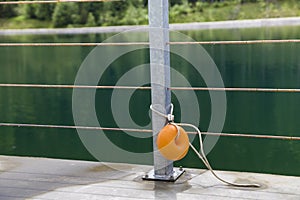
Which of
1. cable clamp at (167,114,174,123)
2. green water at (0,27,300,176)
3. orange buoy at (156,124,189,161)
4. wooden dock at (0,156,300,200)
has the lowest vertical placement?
green water at (0,27,300,176)

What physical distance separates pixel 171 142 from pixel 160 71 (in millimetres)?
272

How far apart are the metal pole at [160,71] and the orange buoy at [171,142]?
8cm

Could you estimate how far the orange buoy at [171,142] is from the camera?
195cm

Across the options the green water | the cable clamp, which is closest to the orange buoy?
the cable clamp

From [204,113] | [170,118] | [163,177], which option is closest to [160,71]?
[170,118]

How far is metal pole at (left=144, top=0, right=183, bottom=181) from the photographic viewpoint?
1951 millimetres

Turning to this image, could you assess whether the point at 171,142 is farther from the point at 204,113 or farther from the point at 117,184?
the point at 204,113

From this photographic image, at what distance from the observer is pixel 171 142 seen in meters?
1.95

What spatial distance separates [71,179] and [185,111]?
2.48 meters

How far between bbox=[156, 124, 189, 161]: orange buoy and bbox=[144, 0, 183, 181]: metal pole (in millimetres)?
80

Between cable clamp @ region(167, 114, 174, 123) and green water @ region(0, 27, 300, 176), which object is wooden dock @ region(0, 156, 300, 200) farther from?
green water @ region(0, 27, 300, 176)

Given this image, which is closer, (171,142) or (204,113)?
(171,142)

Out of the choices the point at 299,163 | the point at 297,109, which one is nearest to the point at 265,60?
the point at 297,109

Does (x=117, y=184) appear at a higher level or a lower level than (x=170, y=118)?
lower
